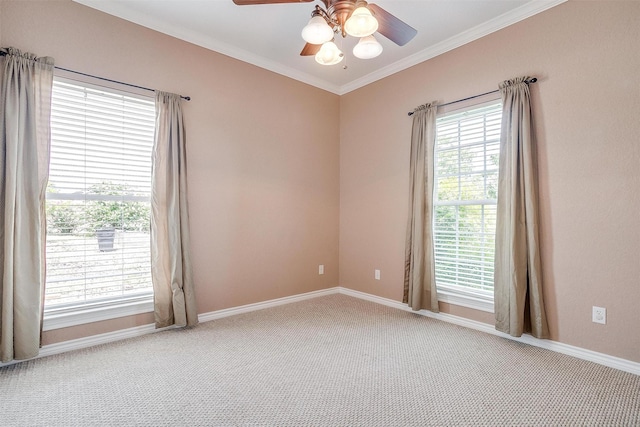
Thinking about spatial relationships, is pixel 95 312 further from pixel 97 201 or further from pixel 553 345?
pixel 553 345

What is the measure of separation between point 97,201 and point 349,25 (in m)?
2.39

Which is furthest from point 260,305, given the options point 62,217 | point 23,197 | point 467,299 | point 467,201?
point 467,201

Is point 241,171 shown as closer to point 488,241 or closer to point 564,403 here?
point 488,241

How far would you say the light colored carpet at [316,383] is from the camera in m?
1.76

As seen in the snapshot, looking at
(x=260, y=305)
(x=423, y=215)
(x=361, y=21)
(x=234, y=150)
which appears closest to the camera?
(x=361, y=21)

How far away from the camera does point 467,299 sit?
3.17 m

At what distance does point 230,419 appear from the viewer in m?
1.73

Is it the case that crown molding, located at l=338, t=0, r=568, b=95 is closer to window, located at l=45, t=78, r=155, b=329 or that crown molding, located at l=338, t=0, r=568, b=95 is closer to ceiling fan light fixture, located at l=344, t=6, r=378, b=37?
ceiling fan light fixture, located at l=344, t=6, r=378, b=37

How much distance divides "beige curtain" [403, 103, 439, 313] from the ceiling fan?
131cm

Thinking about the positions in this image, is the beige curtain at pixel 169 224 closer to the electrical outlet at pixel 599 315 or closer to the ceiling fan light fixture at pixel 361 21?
the ceiling fan light fixture at pixel 361 21

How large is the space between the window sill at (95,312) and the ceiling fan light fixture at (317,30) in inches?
Result: 101

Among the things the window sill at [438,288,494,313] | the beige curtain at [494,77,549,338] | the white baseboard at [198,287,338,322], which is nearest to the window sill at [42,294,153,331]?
the white baseboard at [198,287,338,322]

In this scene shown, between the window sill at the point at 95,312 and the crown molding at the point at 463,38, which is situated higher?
the crown molding at the point at 463,38

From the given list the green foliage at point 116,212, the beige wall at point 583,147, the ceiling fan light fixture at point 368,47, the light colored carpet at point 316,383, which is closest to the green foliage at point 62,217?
the green foliage at point 116,212
